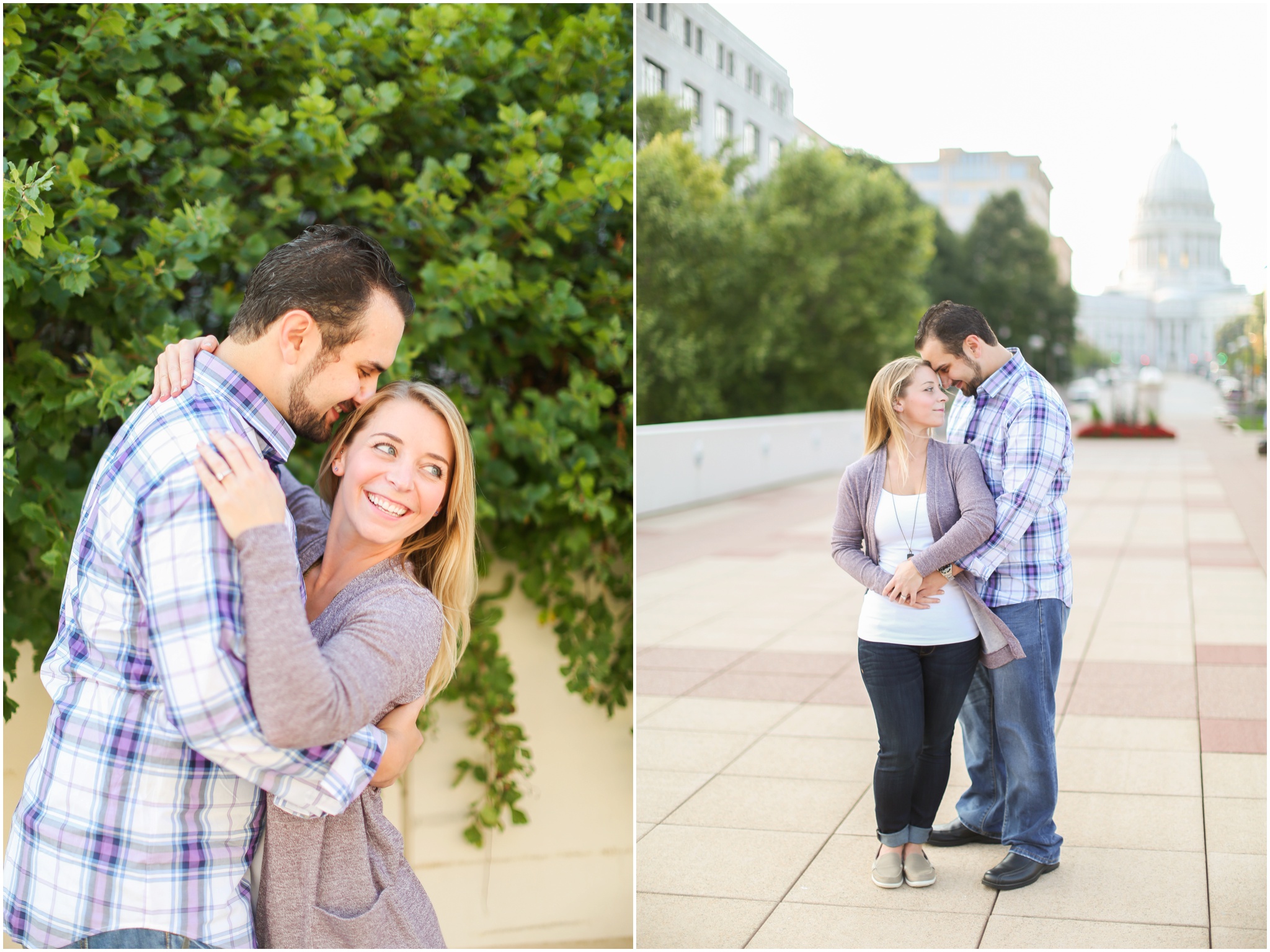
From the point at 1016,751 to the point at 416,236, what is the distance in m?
2.20

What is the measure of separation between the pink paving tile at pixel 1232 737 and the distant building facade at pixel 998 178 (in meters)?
1.90

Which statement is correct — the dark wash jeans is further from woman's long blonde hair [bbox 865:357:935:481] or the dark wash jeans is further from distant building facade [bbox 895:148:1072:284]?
distant building facade [bbox 895:148:1072:284]

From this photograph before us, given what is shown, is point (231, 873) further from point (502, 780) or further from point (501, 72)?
point (501, 72)

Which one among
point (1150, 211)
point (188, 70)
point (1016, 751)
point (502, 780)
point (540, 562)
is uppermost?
point (188, 70)

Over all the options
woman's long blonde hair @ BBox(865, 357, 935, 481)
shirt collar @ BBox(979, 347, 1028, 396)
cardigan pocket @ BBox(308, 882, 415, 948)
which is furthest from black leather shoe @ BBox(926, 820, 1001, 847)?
cardigan pocket @ BBox(308, 882, 415, 948)

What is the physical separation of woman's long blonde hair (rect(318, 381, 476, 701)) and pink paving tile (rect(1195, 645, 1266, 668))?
14.6 ft

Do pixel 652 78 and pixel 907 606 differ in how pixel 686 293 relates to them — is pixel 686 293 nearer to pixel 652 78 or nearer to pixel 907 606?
pixel 652 78

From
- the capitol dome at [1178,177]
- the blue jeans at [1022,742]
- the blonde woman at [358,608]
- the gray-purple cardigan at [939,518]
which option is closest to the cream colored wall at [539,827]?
the blue jeans at [1022,742]

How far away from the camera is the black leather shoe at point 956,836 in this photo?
265 cm

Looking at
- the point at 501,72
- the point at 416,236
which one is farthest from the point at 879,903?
the point at 501,72

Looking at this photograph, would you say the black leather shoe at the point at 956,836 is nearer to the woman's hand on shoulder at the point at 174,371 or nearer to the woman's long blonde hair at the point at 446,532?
the woman's long blonde hair at the point at 446,532

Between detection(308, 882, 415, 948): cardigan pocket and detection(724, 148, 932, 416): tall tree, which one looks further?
detection(724, 148, 932, 416): tall tree

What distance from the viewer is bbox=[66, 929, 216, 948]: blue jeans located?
1.66 metres

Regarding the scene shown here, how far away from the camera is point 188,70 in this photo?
3211 millimetres
